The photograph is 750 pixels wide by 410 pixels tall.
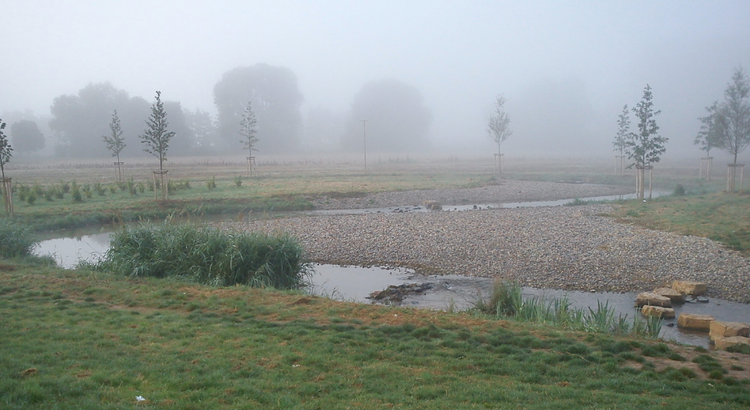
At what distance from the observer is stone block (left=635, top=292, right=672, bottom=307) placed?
480 inches

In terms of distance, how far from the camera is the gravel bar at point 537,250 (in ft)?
48.7

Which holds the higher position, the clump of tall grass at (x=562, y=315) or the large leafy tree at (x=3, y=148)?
the large leafy tree at (x=3, y=148)

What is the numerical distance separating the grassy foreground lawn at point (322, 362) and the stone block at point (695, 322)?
10.5 ft

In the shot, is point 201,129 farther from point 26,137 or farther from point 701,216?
point 701,216

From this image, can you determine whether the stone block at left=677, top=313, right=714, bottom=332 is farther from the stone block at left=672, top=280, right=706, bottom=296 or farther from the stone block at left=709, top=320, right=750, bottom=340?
the stone block at left=672, top=280, right=706, bottom=296

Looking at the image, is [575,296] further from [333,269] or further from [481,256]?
[333,269]

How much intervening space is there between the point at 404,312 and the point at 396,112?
15112 centimetres

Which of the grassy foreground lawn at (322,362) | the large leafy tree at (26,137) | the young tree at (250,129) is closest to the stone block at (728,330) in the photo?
the grassy foreground lawn at (322,362)

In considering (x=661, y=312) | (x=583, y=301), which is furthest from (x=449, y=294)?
(x=661, y=312)

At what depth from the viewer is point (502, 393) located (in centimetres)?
592

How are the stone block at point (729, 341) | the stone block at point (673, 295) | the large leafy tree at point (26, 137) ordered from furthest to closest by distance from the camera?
the large leafy tree at point (26, 137) < the stone block at point (673, 295) < the stone block at point (729, 341)

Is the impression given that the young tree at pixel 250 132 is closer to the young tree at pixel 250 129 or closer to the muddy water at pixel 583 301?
the young tree at pixel 250 129

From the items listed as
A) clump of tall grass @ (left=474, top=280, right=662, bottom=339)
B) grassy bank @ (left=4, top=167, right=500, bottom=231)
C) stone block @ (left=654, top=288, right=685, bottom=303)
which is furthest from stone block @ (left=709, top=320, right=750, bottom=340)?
grassy bank @ (left=4, top=167, right=500, bottom=231)

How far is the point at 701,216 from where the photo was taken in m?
23.2
